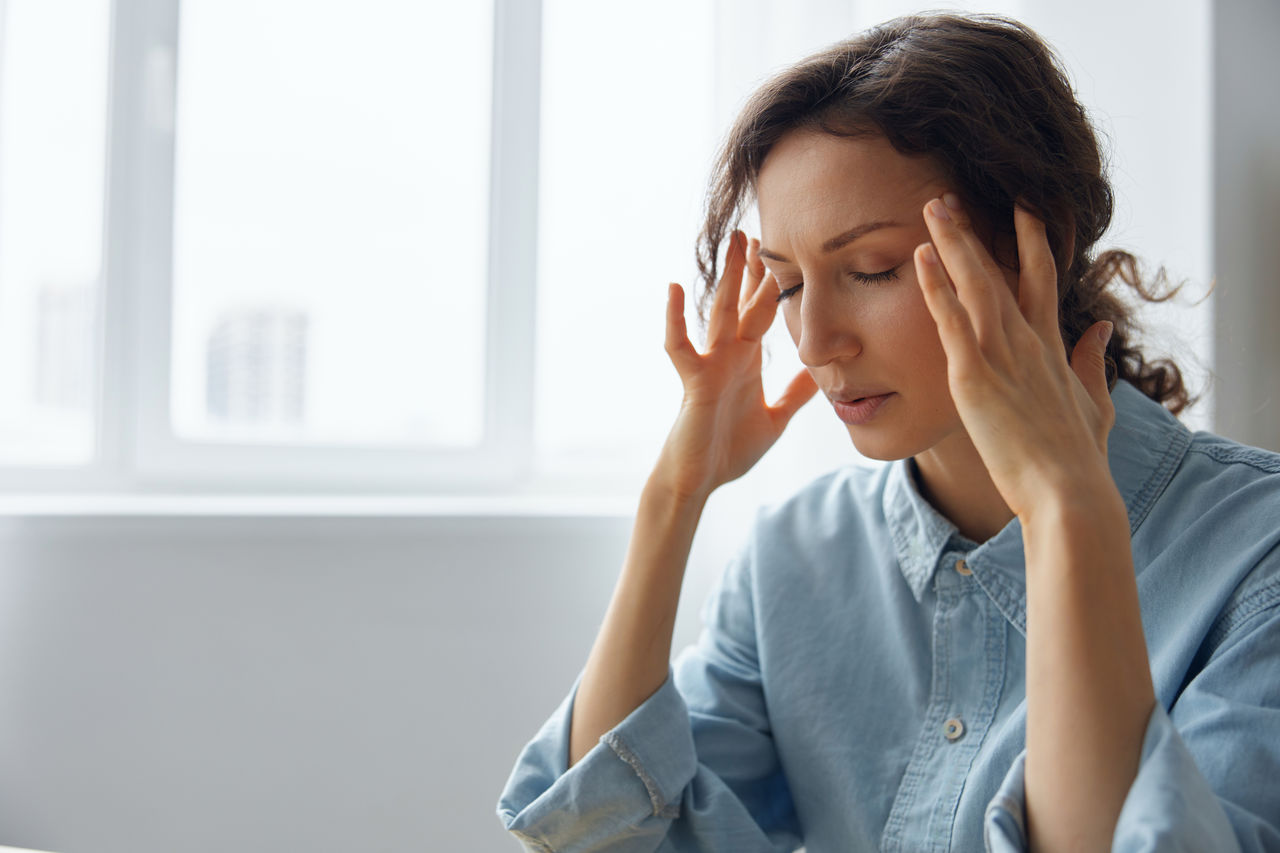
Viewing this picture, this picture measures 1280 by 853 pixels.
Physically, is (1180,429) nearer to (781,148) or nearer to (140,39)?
(781,148)

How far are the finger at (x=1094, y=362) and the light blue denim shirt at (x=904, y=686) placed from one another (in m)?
0.08

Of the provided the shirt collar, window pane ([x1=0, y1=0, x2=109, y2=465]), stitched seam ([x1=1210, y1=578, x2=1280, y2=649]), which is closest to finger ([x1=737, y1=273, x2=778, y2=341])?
the shirt collar

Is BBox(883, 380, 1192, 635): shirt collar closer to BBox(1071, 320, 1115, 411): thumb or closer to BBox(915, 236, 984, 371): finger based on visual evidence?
BBox(1071, 320, 1115, 411): thumb

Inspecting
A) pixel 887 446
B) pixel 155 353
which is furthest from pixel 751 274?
pixel 155 353

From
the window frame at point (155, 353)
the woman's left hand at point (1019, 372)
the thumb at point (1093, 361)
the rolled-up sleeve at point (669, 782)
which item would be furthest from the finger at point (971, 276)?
the window frame at point (155, 353)

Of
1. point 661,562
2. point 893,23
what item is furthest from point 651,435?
point 893,23

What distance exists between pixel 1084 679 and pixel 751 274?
547 mm

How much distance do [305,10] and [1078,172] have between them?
1.37m

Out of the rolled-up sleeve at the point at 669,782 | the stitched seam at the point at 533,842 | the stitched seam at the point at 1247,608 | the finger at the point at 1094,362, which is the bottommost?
the stitched seam at the point at 533,842

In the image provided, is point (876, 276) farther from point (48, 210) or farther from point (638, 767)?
point (48, 210)

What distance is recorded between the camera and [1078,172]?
844 mm

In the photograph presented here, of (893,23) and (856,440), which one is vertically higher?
(893,23)

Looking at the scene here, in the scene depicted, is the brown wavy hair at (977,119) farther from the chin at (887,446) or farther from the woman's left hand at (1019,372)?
the chin at (887,446)

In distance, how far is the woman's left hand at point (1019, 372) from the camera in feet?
2.15
